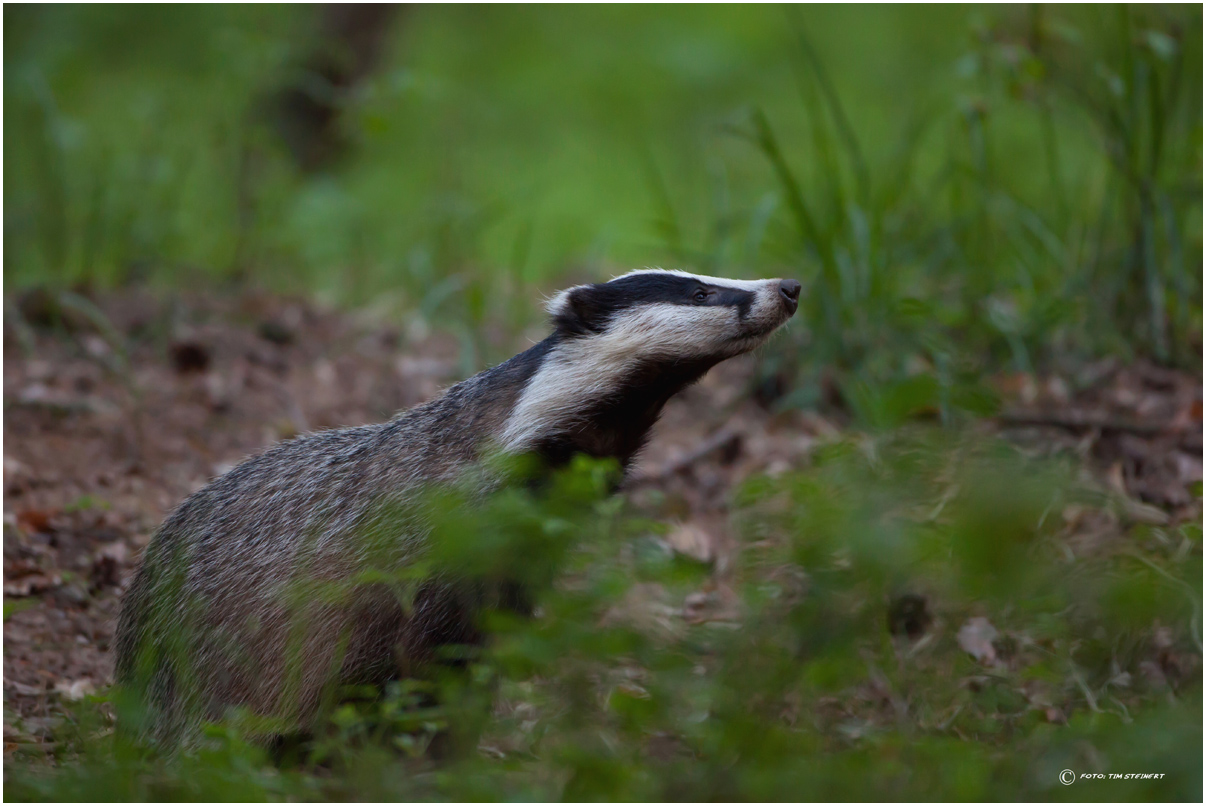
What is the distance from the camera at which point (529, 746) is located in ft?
9.50

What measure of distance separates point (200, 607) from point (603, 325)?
1613 mm

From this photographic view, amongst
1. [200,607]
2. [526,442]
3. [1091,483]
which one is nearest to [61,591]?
[200,607]

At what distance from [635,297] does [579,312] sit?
0.20m

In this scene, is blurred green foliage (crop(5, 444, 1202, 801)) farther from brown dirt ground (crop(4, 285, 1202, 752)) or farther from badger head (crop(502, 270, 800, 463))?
brown dirt ground (crop(4, 285, 1202, 752))

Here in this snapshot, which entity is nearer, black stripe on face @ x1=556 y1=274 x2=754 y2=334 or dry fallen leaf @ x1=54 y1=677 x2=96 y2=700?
black stripe on face @ x1=556 y1=274 x2=754 y2=334

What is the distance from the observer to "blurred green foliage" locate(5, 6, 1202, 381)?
18.4ft

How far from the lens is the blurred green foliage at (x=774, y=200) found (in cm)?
561

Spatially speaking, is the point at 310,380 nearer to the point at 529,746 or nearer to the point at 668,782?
the point at 529,746

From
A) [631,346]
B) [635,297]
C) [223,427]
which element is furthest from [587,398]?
[223,427]

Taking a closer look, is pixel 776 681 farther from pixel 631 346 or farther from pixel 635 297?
pixel 635 297

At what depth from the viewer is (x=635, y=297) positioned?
393 centimetres

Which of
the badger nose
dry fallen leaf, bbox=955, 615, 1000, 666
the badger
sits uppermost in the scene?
the badger nose

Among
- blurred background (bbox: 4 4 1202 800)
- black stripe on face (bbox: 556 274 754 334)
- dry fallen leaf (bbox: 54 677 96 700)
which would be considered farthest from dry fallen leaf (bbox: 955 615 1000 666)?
dry fallen leaf (bbox: 54 677 96 700)

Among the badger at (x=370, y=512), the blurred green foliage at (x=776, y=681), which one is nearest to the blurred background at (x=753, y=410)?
the blurred green foliage at (x=776, y=681)
